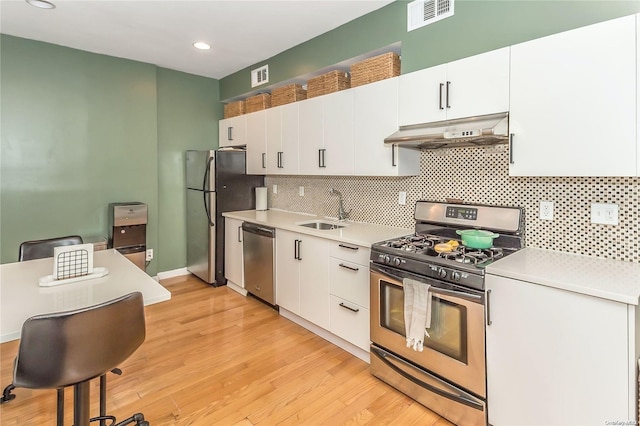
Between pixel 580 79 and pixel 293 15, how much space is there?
222 cm

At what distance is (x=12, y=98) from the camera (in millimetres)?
3461

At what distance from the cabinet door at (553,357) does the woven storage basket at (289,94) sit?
2.72 m

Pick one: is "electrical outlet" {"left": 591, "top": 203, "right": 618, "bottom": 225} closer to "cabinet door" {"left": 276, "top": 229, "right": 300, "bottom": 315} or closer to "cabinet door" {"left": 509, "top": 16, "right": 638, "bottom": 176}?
"cabinet door" {"left": 509, "top": 16, "right": 638, "bottom": 176}

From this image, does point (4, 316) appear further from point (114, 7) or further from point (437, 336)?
point (114, 7)

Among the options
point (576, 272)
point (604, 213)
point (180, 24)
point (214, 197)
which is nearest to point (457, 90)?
point (604, 213)

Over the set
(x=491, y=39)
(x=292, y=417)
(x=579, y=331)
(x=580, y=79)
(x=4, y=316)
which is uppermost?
(x=491, y=39)

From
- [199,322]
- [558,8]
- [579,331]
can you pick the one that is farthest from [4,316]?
[558,8]

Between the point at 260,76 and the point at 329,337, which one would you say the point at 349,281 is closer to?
the point at 329,337

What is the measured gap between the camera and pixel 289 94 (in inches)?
148

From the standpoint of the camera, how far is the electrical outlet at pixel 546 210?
215cm

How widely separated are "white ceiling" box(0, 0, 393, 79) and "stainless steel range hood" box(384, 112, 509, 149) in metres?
1.17

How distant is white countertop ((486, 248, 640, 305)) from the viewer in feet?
4.85

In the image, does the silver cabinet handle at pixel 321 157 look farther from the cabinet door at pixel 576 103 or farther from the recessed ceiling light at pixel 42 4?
the recessed ceiling light at pixel 42 4

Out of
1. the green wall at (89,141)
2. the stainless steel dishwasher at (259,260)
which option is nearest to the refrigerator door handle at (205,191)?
the stainless steel dishwasher at (259,260)
